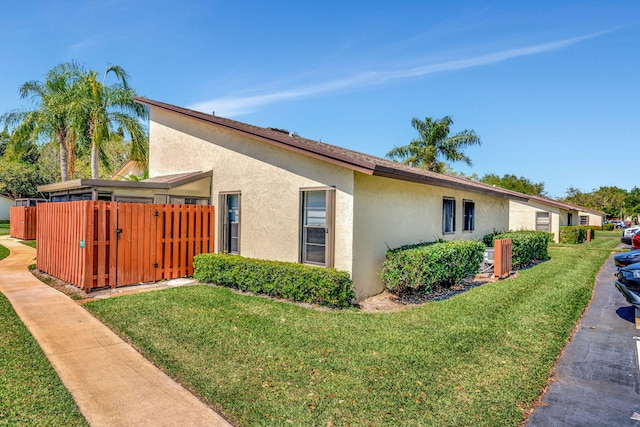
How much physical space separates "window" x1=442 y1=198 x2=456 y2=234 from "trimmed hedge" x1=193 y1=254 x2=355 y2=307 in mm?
5760

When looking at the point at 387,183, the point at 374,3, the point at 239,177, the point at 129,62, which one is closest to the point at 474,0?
the point at 374,3

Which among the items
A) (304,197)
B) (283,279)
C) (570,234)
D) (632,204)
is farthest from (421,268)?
(632,204)

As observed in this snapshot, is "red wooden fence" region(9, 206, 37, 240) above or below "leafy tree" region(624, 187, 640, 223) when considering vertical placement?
below

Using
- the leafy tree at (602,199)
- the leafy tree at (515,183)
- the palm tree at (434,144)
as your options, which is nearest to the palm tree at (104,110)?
the palm tree at (434,144)

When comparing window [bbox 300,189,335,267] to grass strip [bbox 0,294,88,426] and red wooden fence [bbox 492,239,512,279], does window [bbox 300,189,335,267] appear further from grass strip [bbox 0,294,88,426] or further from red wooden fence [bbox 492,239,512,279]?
red wooden fence [bbox 492,239,512,279]

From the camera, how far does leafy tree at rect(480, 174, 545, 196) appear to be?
172ft

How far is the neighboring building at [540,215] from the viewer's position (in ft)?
85.6

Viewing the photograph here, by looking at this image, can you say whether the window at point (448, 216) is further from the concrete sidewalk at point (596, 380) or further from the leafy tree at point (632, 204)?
the leafy tree at point (632, 204)

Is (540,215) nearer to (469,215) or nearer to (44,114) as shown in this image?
(469,215)

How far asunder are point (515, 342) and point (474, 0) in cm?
1119

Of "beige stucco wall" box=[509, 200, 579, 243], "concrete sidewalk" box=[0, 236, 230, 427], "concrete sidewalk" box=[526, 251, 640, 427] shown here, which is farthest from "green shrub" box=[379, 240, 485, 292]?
"beige stucco wall" box=[509, 200, 579, 243]

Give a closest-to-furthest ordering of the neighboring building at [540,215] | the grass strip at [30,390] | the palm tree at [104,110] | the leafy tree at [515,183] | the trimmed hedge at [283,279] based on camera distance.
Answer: the grass strip at [30,390] → the trimmed hedge at [283,279] → the palm tree at [104,110] → the neighboring building at [540,215] → the leafy tree at [515,183]

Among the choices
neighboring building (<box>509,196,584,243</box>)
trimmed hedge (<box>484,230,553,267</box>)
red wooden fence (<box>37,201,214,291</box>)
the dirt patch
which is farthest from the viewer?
→ neighboring building (<box>509,196,584,243</box>)

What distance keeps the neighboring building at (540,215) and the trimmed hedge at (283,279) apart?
23.7m
